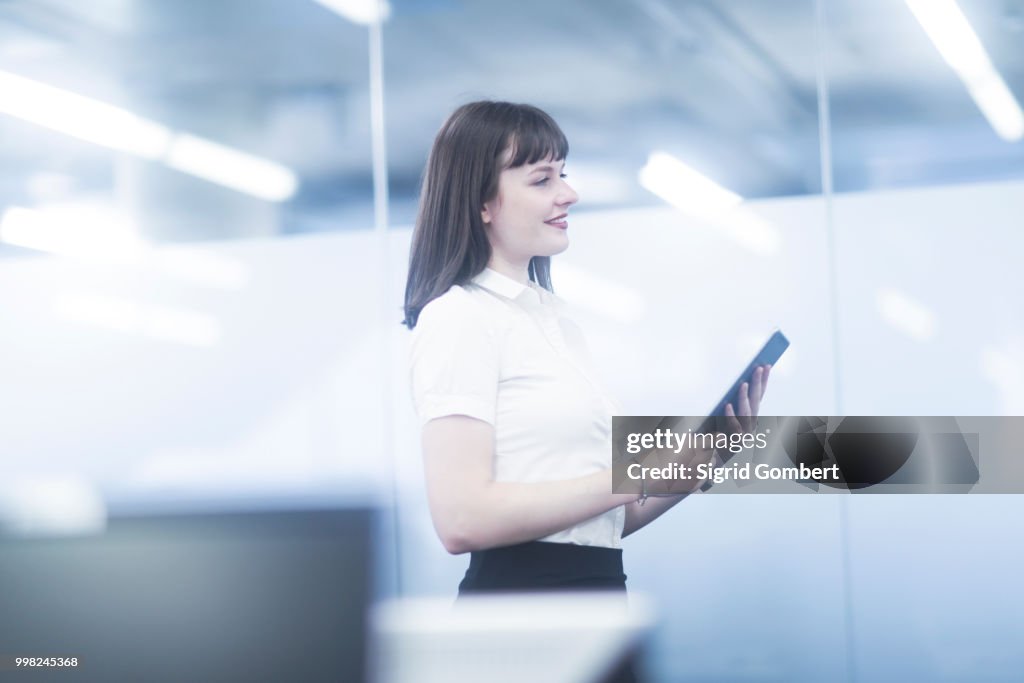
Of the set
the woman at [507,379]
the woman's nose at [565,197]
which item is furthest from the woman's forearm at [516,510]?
the woman's nose at [565,197]

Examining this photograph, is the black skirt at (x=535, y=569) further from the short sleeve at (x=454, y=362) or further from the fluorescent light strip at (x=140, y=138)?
the fluorescent light strip at (x=140, y=138)

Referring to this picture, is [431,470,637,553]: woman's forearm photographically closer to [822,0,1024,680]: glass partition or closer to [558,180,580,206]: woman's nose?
[558,180,580,206]: woman's nose

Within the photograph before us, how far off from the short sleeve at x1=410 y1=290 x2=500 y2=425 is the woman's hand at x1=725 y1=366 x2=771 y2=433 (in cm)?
41

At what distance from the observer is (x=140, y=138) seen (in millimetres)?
2680

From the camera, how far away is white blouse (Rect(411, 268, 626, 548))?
1534 mm

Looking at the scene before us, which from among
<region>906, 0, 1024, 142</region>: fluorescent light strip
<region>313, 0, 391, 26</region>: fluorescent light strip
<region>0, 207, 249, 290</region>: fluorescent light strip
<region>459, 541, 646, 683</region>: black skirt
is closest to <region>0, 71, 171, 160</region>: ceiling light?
<region>0, 207, 249, 290</region>: fluorescent light strip

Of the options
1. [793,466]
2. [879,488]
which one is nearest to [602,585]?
[793,466]

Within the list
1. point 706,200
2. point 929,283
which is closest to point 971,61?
point 929,283

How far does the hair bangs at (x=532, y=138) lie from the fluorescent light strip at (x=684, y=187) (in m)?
0.71

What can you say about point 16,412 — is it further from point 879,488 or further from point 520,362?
point 879,488

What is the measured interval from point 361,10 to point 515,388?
4.70 feet

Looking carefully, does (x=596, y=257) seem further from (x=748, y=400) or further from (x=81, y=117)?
(x=81, y=117)

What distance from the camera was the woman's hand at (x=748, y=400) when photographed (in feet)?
5.59

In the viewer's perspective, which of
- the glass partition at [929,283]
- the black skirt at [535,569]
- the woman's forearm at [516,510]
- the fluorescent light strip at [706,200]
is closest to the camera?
the woman's forearm at [516,510]
